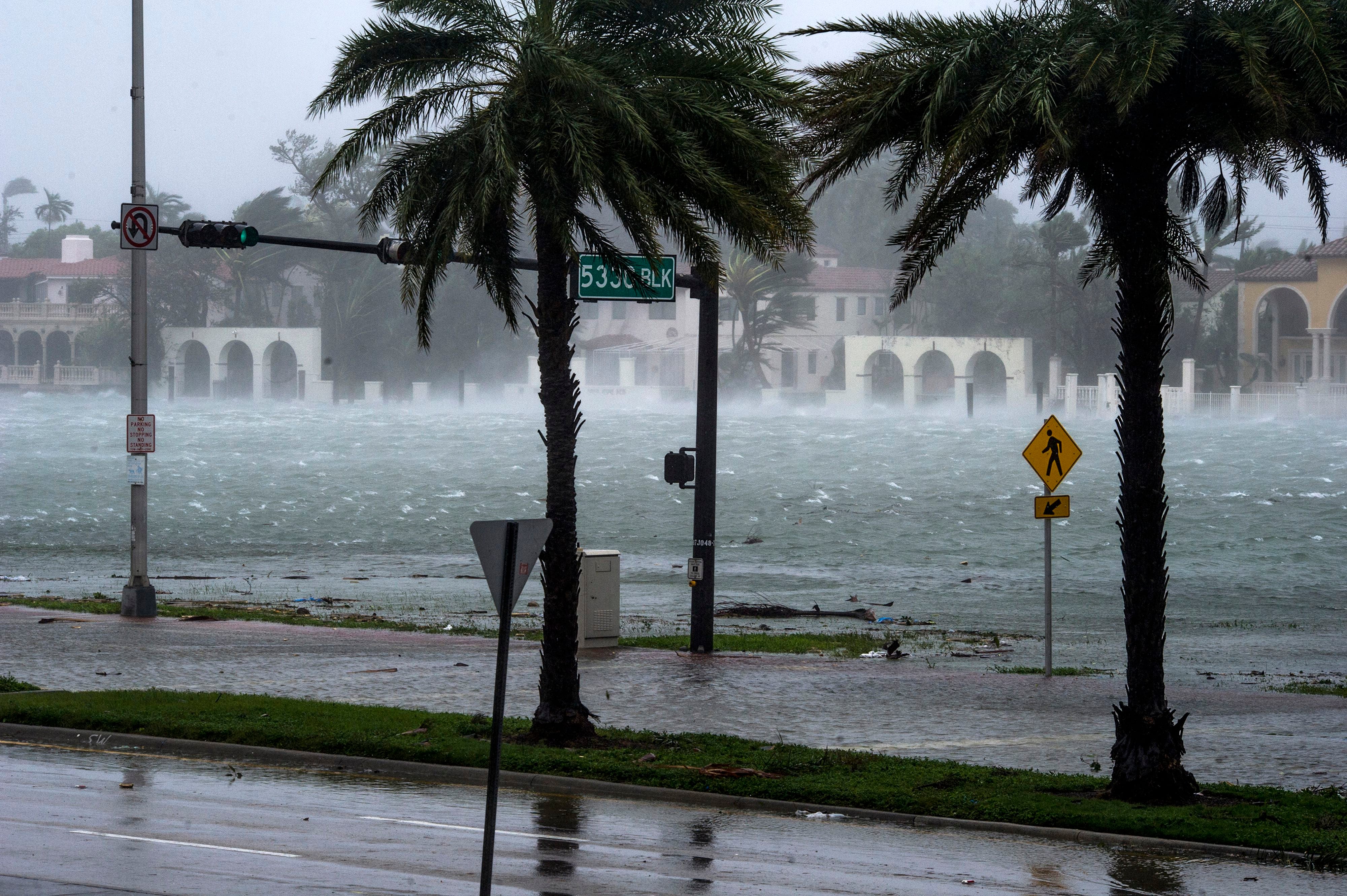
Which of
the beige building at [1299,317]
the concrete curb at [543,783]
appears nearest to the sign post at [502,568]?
the concrete curb at [543,783]

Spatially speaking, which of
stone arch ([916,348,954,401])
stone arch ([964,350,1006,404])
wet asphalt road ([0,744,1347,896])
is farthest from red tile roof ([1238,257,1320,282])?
wet asphalt road ([0,744,1347,896])

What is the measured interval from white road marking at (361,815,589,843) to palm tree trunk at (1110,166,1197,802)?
4109 mm

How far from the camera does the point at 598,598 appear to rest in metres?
18.7

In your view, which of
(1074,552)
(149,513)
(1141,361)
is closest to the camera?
(1141,361)

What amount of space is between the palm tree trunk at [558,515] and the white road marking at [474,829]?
2.71 meters

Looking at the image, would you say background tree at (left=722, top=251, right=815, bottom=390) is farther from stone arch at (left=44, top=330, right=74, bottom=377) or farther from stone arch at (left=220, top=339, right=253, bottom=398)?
stone arch at (left=44, top=330, right=74, bottom=377)

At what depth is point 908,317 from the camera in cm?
12119

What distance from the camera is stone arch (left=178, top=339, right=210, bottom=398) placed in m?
126

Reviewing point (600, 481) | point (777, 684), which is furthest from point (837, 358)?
point (777, 684)

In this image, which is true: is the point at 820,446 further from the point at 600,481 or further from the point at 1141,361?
the point at 1141,361

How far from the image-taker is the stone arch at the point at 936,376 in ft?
378

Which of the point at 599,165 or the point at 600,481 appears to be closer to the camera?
the point at 599,165

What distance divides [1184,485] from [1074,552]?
23.9 meters

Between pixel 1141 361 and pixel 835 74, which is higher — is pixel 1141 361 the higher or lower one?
the lower one
